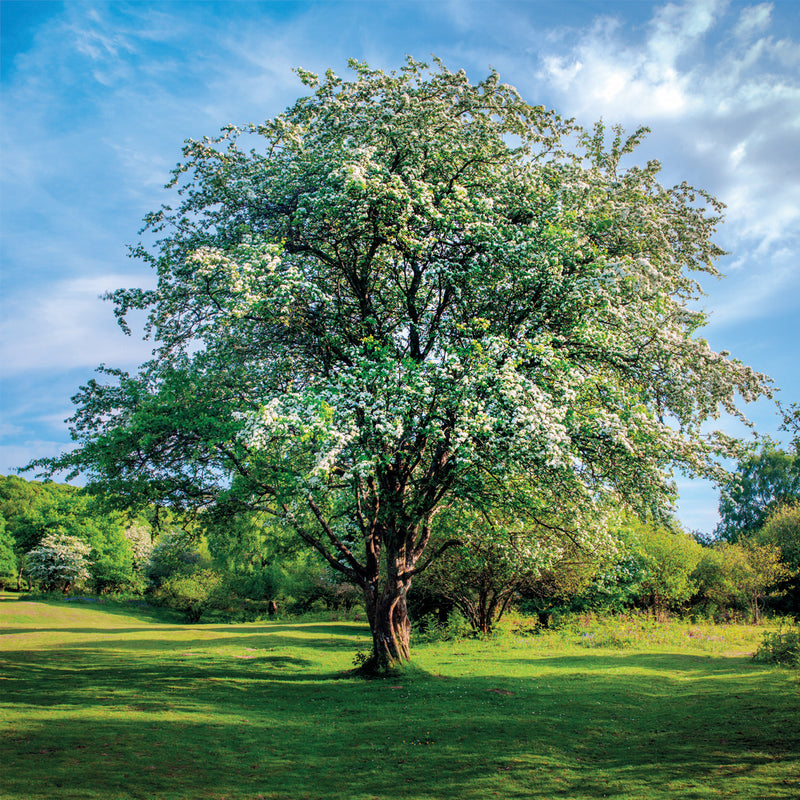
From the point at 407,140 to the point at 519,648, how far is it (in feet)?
86.5

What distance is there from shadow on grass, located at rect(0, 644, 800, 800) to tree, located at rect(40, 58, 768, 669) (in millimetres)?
5260

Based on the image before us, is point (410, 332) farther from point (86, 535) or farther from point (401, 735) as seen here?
point (86, 535)

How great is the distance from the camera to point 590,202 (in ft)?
66.2

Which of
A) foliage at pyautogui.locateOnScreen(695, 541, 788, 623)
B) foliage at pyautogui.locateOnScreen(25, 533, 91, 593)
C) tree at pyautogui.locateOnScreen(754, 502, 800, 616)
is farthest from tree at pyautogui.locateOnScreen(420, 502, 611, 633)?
foliage at pyautogui.locateOnScreen(25, 533, 91, 593)

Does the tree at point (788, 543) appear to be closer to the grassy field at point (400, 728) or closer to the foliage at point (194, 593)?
the grassy field at point (400, 728)

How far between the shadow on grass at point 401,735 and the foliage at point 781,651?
9.92 ft

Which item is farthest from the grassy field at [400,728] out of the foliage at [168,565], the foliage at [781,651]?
the foliage at [168,565]

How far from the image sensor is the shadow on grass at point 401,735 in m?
10.2

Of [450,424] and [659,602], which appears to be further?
[659,602]

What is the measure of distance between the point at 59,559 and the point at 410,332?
6642cm

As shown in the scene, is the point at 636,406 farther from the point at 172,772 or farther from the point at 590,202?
the point at 172,772

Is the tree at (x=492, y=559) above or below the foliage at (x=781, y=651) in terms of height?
above

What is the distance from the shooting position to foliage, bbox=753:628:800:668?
78.3ft

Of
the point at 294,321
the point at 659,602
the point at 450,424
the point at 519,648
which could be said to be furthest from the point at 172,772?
the point at 659,602
